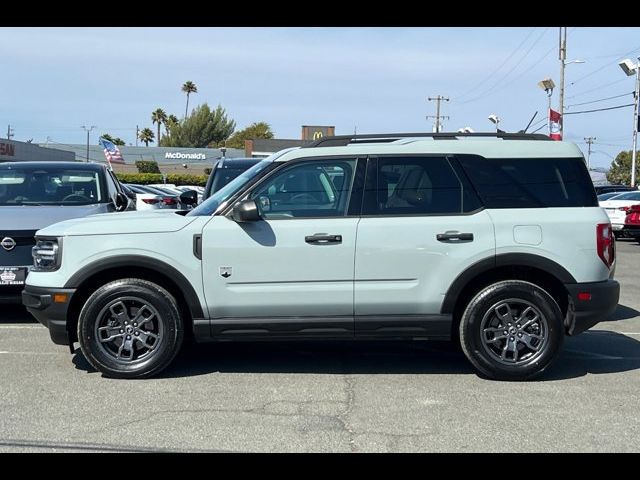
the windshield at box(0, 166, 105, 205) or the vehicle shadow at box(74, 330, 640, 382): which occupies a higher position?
the windshield at box(0, 166, 105, 205)

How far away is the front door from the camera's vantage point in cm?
563

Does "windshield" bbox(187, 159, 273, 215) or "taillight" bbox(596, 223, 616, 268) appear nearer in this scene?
"taillight" bbox(596, 223, 616, 268)

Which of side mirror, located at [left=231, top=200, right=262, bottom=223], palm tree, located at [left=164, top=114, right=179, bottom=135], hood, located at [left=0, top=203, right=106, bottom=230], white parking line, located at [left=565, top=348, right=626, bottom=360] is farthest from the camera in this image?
palm tree, located at [left=164, top=114, right=179, bottom=135]

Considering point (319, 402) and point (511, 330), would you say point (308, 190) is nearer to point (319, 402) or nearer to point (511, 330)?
point (319, 402)

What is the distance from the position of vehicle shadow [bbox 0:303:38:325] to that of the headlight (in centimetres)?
249

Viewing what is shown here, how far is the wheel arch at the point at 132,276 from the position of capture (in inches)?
222

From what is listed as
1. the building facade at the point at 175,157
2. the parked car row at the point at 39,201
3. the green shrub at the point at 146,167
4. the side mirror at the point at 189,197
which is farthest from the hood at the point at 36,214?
the building facade at the point at 175,157

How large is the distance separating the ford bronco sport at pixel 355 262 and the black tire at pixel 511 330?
0.01m

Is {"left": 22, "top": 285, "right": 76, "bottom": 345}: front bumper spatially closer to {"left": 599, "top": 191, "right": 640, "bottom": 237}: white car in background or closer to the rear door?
the rear door

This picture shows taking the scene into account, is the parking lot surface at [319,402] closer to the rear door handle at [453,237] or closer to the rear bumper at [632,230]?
the rear door handle at [453,237]

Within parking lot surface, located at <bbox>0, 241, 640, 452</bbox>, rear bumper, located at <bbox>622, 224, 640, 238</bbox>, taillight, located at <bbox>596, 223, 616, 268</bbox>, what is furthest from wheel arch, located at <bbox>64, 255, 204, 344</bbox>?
rear bumper, located at <bbox>622, 224, 640, 238</bbox>

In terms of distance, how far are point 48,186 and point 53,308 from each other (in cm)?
379

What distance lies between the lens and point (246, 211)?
5516 millimetres

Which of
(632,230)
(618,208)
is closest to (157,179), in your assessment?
(618,208)
